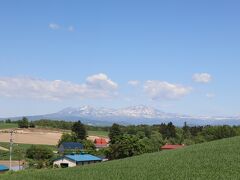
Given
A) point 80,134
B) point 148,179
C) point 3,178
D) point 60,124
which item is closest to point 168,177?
point 148,179

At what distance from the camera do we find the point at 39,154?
304ft

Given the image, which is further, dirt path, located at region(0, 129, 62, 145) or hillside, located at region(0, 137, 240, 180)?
dirt path, located at region(0, 129, 62, 145)

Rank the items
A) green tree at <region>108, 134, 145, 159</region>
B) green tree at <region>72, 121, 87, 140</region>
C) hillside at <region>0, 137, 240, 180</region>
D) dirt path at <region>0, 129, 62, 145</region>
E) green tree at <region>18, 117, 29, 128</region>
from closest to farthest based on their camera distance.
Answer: hillside at <region>0, 137, 240, 180</region> < green tree at <region>108, 134, 145, 159</region> < green tree at <region>72, 121, 87, 140</region> < dirt path at <region>0, 129, 62, 145</region> < green tree at <region>18, 117, 29, 128</region>

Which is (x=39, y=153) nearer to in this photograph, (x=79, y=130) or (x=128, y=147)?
(x=128, y=147)

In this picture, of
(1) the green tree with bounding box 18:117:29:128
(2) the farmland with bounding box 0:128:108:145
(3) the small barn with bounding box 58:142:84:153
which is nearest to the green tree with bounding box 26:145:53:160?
(3) the small barn with bounding box 58:142:84:153

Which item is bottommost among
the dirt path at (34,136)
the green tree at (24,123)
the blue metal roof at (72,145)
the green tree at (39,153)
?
the green tree at (39,153)

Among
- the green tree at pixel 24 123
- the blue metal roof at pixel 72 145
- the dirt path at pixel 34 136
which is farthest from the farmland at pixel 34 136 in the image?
the blue metal roof at pixel 72 145

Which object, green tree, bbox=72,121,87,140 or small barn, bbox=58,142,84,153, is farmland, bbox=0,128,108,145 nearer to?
green tree, bbox=72,121,87,140

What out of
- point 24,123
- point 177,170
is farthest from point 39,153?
point 24,123

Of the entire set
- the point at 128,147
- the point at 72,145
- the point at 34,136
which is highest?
the point at 34,136

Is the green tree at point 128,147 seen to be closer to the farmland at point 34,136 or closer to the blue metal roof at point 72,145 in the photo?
the blue metal roof at point 72,145

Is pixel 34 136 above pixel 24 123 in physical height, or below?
below

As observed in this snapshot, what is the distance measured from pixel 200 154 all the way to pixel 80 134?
88.8 meters

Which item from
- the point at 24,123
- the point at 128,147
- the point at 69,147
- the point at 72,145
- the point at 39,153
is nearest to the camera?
the point at 128,147
